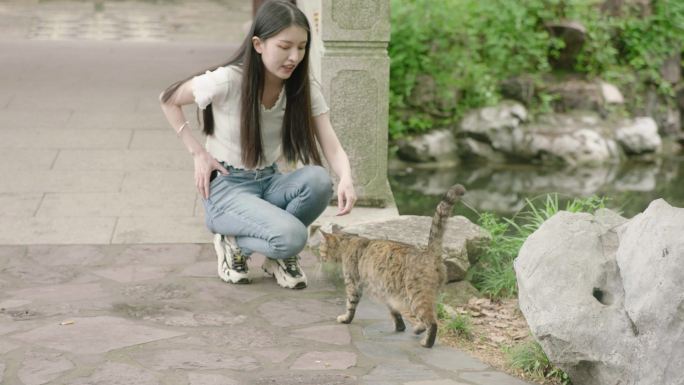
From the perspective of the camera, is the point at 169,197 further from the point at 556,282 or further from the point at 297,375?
the point at 556,282

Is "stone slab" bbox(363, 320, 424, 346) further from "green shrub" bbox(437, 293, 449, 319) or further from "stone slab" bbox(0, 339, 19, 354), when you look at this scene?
"stone slab" bbox(0, 339, 19, 354)

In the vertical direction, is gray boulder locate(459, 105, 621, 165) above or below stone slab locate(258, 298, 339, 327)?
below

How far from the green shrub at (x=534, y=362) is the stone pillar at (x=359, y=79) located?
223 cm

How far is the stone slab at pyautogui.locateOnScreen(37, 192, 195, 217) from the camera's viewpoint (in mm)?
6555

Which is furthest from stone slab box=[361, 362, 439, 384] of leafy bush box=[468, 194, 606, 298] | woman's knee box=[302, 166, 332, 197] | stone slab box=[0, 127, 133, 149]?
stone slab box=[0, 127, 133, 149]

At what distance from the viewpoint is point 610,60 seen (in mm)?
11320

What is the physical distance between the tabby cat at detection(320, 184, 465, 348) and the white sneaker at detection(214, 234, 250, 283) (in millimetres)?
623

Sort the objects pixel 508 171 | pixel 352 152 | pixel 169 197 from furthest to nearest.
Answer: pixel 508 171 < pixel 169 197 < pixel 352 152

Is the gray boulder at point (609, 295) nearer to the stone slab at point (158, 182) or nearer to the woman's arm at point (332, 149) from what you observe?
the woman's arm at point (332, 149)

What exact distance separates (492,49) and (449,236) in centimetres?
551

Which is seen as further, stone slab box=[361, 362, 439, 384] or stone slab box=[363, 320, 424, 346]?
stone slab box=[363, 320, 424, 346]

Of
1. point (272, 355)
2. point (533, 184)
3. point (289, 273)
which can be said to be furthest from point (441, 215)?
point (533, 184)

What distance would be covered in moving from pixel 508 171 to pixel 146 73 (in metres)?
3.75

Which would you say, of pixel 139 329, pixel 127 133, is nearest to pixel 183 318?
pixel 139 329
